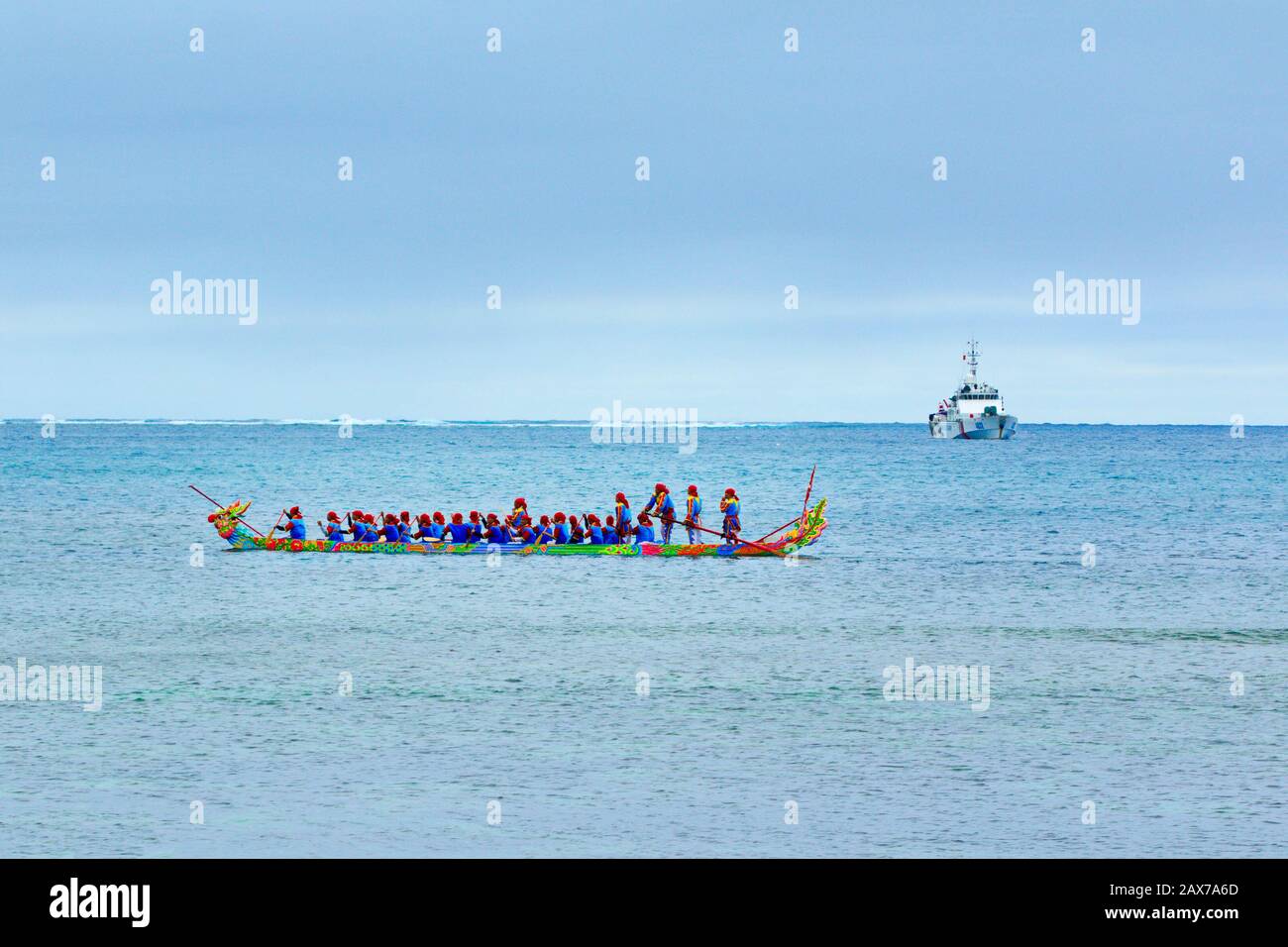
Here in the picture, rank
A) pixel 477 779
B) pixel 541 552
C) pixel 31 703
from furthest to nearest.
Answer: pixel 541 552 < pixel 31 703 < pixel 477 779

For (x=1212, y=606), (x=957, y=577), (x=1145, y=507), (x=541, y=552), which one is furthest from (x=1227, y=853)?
(x=1145, y=507)

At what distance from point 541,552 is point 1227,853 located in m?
33.3

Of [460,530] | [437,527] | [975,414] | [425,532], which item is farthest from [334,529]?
[975,414]

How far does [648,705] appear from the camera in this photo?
23.9m

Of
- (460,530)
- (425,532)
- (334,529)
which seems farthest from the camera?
(334,529)

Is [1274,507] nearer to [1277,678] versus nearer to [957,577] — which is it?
[957,577]

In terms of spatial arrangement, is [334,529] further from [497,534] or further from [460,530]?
[497,534]

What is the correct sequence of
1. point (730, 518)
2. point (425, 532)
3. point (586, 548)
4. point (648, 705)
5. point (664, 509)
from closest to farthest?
point (648, 705)
point (586, 548)
point (730, 518)
point (425, 532)
point (664, 509)

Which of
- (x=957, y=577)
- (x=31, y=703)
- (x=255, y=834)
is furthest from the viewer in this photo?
(x=957, y=577)

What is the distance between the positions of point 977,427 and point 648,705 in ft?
524

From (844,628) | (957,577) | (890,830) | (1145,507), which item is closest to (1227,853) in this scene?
(890,830)

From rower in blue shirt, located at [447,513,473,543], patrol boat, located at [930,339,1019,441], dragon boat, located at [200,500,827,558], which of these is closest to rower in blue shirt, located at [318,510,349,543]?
dragon boat, located at [200,500,827,558]

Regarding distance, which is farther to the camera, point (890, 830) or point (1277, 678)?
point (1277, 678)

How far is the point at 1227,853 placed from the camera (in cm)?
1602
